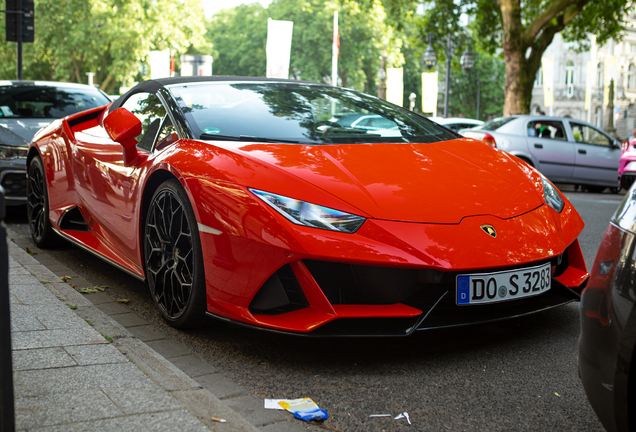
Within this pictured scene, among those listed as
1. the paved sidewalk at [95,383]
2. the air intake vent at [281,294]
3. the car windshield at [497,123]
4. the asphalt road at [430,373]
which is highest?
the car windshield at [497,123]

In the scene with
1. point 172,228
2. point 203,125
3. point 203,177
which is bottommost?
point 172,228

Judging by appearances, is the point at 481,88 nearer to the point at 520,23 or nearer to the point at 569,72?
the point at 569,72

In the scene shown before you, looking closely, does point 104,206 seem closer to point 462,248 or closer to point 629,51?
point 462,248

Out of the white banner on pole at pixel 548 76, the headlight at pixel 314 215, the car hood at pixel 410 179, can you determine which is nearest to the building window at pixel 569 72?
the white banner on pole at pixel 548 76

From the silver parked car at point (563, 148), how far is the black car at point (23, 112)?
760cm

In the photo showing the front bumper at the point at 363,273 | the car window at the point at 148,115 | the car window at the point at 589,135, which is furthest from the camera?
the car window at the point at 589,135

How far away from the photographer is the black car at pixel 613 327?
190cm

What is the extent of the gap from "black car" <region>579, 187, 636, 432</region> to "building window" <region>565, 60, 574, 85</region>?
212ft

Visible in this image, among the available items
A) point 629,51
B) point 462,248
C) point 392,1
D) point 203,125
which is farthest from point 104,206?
point 629,51

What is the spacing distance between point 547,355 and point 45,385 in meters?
2.12

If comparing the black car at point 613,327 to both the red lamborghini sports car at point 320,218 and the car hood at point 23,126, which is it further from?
the car hood at point 23,126

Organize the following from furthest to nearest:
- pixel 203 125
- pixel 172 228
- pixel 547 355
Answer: pixel 203 125, pixel 172 228, pixel 547 355

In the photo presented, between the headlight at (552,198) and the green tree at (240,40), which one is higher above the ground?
the green tree at (240,40)

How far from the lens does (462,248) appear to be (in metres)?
3.00
